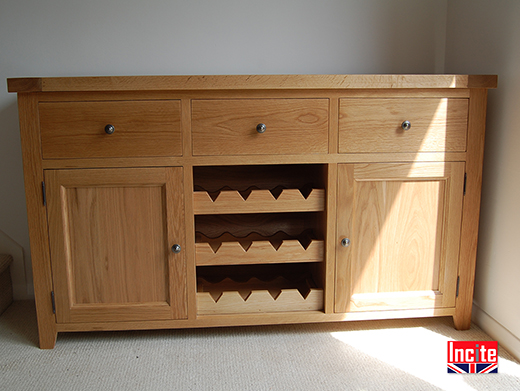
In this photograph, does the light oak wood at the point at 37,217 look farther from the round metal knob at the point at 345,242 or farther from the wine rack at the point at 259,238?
the round metal knob at the point at 345,242

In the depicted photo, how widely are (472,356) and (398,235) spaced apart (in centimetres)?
46

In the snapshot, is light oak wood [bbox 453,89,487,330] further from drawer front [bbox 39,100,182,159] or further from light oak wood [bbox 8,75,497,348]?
drawer front [bbox 39,100,182,159]

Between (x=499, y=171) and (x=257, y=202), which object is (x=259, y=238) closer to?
(x=257, y=202)

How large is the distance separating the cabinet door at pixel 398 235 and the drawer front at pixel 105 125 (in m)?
0.59

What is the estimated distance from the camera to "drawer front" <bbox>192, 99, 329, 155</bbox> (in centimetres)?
127

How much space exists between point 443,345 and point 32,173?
1445mm

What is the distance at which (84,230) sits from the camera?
130 cm

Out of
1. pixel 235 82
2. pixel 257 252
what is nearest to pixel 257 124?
pixel 235 82

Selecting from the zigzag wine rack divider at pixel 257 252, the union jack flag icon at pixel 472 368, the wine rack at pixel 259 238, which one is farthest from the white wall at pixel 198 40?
the union jack flag icon at pixel 472 368

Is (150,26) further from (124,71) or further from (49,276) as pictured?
(49,276)

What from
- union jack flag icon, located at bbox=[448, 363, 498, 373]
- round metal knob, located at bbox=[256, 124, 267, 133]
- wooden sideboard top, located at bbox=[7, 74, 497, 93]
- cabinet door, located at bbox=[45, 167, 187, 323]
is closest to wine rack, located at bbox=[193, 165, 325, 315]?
cabinet door, located at bbox=[45, 167, 187, 323]

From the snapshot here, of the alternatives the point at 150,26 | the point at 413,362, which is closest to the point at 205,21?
the point at 150,26

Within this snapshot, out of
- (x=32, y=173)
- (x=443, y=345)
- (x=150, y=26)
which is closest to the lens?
(x=32, y=173)

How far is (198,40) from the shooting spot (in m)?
1.64
